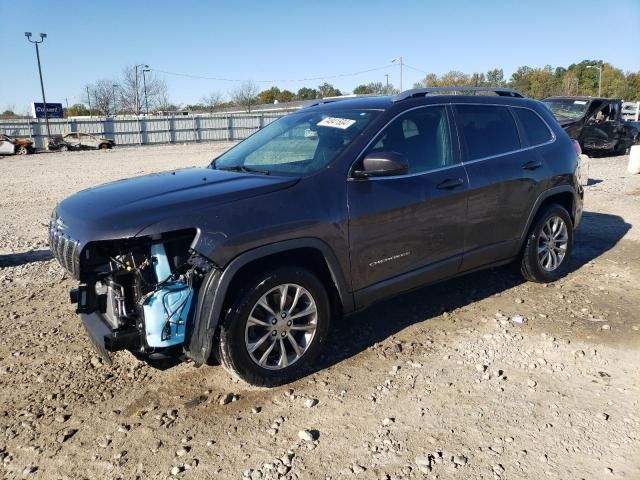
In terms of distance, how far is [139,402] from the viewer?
351 cm

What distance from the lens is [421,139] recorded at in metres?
4.35

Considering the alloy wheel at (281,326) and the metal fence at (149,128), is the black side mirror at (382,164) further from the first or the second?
the metal fence at (149,128)

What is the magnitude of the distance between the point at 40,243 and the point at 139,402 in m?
5.05

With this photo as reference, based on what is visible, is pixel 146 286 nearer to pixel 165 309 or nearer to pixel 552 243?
pixel 165 309

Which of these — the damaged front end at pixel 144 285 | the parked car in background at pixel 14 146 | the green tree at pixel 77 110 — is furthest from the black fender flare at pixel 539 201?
the green tree at pixel 77 110

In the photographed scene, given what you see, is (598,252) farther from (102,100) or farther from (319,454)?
(102,100)

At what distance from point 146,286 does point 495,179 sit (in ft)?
10.1

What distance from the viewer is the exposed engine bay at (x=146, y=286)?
322 cm

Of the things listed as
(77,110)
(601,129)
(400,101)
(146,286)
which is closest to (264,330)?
(146,286)

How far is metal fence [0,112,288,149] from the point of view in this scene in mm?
39938

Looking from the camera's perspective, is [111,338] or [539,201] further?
[539,201]

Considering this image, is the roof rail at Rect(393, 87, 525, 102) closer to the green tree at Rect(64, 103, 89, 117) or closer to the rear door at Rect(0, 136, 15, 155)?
the rear door at Rect(0, 136, 15, 155)

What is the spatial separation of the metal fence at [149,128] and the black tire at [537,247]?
41018 millimetres

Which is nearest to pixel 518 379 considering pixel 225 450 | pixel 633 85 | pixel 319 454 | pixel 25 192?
pixel 319 454
